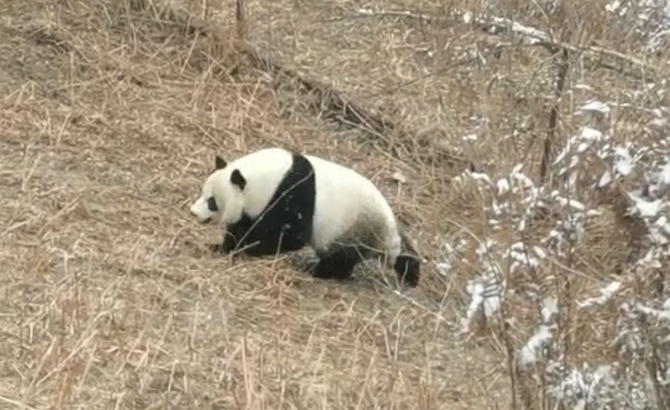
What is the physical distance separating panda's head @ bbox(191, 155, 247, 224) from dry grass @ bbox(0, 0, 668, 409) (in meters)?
0.15

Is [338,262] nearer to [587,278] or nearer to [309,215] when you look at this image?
[309,215]

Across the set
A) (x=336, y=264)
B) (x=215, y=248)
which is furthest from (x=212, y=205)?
(x=336, y=264)

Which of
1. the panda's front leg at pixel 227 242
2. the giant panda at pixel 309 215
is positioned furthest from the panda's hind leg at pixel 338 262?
the panda's front leg at pixel 227 242

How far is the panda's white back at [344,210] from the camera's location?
668 centimetres

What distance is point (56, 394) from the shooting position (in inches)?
Result: 186

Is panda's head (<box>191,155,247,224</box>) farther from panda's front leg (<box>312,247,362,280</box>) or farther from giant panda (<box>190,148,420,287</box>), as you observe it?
panda's front leg (<box>312,247,362,280</box>)

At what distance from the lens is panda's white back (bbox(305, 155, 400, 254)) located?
6.68m

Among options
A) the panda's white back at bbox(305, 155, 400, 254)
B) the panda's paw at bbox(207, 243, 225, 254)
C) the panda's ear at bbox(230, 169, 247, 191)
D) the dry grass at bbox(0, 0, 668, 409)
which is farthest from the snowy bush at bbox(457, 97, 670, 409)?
the panda's paw at bbox(207, 243, 225, 254)

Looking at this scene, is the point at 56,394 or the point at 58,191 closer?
the point at 56,394

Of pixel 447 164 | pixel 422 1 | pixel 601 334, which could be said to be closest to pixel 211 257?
pixel 447 164

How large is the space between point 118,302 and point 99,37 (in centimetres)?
381

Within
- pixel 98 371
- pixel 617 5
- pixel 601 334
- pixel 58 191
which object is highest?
pixel 617 5

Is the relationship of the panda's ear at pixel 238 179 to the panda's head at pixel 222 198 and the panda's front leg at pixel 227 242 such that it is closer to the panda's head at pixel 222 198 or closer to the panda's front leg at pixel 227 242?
the panda's head at pixel 222 198

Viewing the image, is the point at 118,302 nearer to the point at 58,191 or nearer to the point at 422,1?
the point at 58,191
